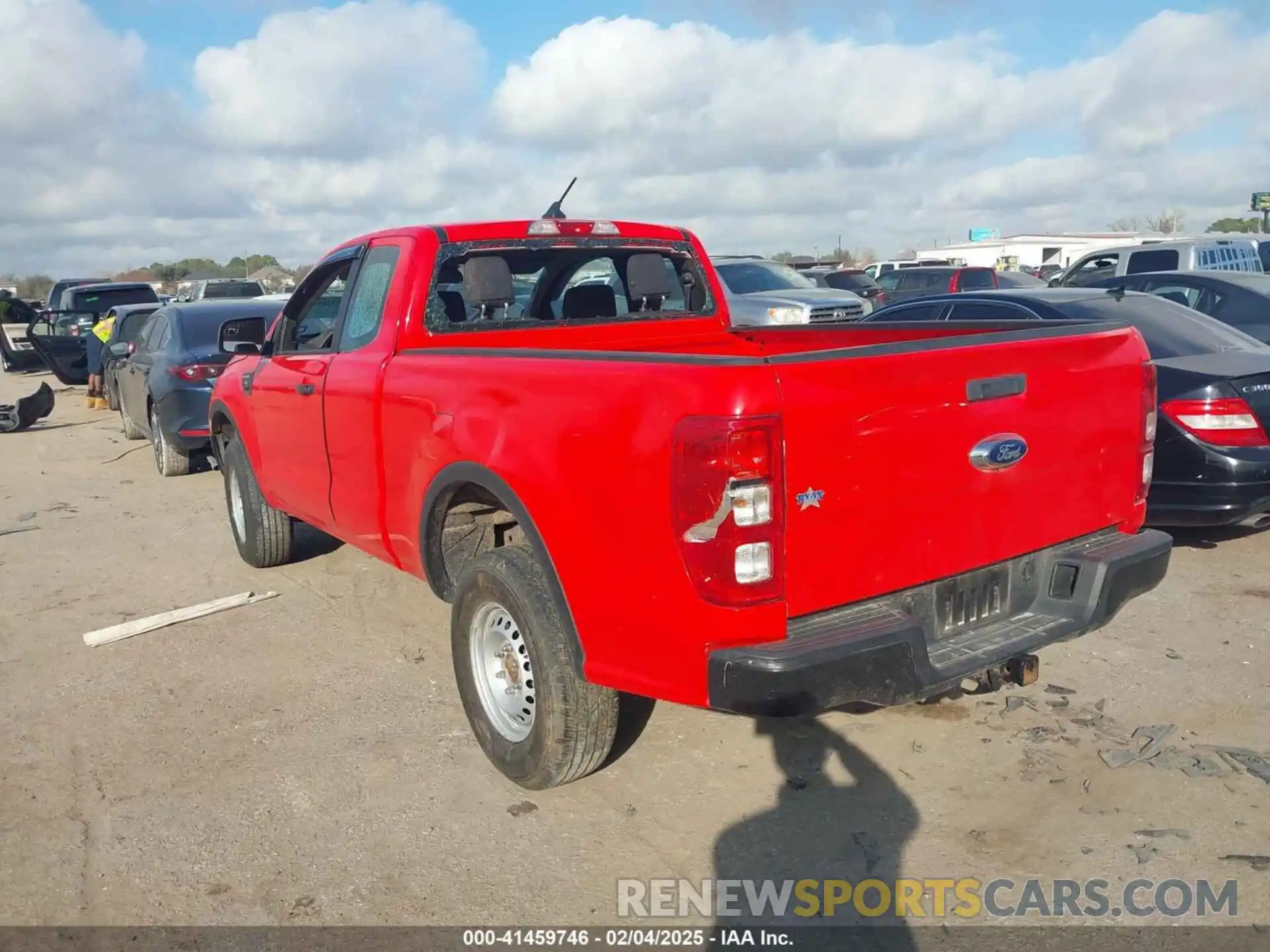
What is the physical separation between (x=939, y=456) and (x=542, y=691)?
1478mm

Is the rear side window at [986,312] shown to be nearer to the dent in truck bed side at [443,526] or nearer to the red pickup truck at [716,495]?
the red pickup truck at [716,495]

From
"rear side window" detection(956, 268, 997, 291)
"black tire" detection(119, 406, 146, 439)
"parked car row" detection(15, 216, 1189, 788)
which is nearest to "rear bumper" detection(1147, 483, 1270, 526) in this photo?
"parked car row" detection(15, 216, 1189, 788)

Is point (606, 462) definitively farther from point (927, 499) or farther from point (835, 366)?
point (927, 499)

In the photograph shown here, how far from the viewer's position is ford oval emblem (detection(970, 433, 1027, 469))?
3135 millimetres

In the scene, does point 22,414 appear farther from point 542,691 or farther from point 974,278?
point 974,278

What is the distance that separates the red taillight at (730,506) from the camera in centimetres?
268

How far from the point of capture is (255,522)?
21.2 ft

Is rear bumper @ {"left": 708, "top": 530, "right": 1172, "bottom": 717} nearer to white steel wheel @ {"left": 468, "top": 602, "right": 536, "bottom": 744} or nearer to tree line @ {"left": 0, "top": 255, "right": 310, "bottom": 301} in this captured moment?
white steel wheel @ {"left": 468, "top": 602, "right": 536, "bottom": 744}

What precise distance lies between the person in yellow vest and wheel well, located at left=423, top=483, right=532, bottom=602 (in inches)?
565

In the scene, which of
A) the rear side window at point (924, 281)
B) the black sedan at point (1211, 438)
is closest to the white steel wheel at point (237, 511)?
the black sedan at point (1211, 438)

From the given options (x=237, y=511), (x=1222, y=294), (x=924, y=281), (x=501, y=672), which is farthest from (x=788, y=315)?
(x=501, y=672)

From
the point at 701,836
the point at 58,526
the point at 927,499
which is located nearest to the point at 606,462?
the point at 927,499

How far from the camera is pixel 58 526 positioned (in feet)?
27.3

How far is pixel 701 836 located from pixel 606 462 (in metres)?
1.36
